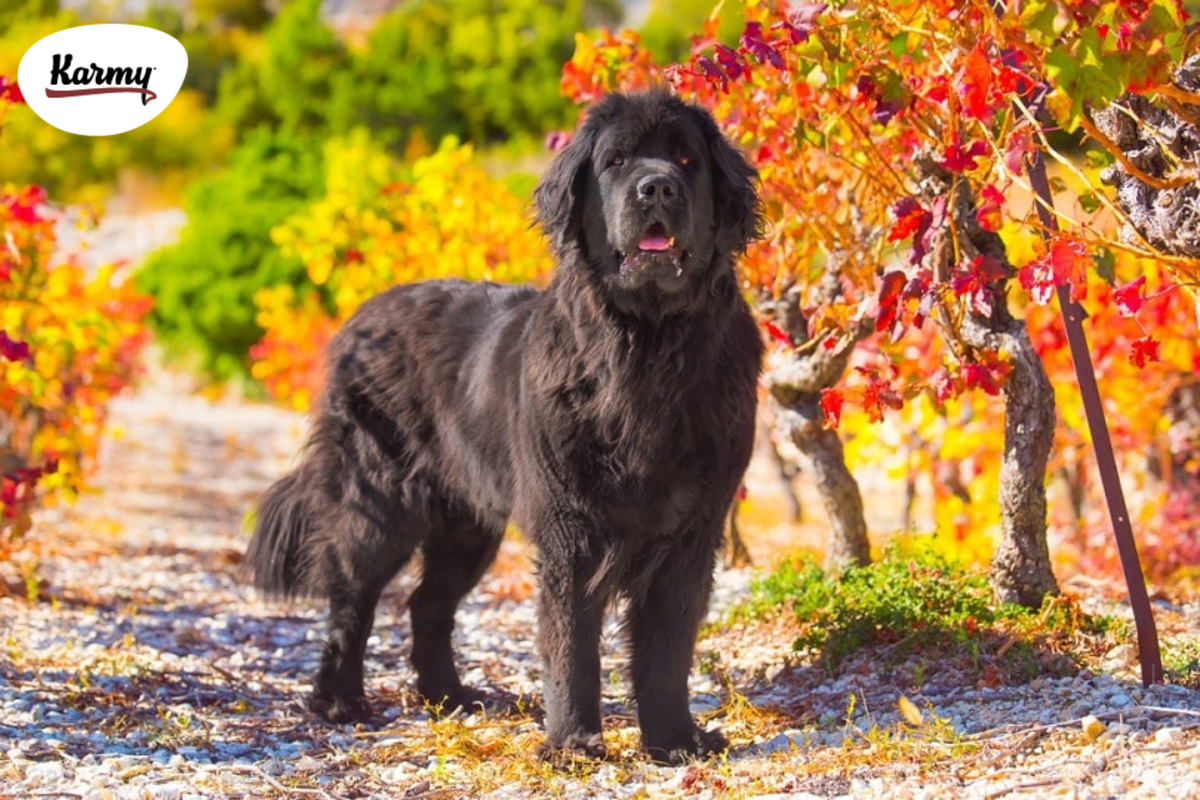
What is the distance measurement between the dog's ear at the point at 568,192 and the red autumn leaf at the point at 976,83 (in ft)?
3.37

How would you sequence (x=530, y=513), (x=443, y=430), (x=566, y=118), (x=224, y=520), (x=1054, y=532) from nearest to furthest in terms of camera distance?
(x=530, y=513) < (x=443, y=430) < (x=1054, y=532) < (x=224, y=520) < (x=566, y=118)

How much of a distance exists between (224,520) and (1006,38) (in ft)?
22.4

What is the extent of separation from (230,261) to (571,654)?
12.7 meters

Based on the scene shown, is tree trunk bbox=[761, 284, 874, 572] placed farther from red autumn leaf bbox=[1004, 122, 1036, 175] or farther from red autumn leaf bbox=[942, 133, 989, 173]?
red autumn leaf bbox=[1004, 122, 1036, 175]

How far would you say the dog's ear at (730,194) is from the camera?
3842 mm

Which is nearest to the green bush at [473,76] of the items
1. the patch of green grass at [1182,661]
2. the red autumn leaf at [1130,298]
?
the patch of green grass at [1182,661]

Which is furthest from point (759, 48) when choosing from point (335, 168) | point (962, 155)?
point (335, 168)

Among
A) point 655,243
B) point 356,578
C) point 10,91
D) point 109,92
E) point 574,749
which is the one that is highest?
point 109,92

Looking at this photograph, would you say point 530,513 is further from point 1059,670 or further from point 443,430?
point 1059,670

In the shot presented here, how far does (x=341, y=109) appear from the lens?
25.5 metres

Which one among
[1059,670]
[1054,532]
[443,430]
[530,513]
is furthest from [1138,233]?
[1054,532]

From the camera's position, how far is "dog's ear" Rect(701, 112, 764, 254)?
384 cm

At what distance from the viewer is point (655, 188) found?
11.7ft

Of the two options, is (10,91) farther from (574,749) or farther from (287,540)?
(574,749)
